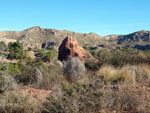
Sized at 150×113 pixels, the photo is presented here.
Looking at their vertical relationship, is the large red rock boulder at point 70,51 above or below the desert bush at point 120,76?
above

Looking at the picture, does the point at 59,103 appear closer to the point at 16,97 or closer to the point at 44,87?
the point at 16,97

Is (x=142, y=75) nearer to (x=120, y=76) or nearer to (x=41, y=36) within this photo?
(x=120, y=76)

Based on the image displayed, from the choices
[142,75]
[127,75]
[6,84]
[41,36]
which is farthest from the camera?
[41,36]

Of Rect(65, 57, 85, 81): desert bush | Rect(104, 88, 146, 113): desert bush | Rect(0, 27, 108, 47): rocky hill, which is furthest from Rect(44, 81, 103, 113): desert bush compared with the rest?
Rect(0, 27, 108, 47): rocky hill

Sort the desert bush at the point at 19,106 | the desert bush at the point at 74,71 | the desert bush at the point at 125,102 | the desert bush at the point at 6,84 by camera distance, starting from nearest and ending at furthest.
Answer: the desert bush at the point at 19,106, the desert bush at the point at 125,102, the desert bush at the point at 6,84, the desert bush at the point at 74,71

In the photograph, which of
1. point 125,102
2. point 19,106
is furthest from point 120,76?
point 19,106

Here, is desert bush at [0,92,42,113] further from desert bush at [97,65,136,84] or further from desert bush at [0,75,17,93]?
desert bush at [97,65,136,84]

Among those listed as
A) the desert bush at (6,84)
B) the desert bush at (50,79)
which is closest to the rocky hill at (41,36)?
the desert bush at (50,79)

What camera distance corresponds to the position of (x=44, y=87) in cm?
744

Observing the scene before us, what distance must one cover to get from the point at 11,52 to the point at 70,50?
2722cm

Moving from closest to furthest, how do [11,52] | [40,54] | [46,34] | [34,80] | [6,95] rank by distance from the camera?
[6,95]
[34,80]
[11,52]
[40,54]
[46,34]

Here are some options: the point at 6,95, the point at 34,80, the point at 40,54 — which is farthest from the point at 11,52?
the point at 6,95

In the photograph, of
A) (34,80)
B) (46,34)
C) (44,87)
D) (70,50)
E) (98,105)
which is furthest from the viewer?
(46,34)

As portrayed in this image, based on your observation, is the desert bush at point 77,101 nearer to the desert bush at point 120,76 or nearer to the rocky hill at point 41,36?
the desert bush at point 120,76
